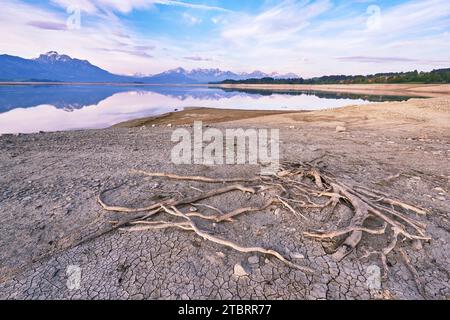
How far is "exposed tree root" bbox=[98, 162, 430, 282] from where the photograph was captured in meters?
3.19

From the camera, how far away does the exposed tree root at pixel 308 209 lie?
10.5 ft

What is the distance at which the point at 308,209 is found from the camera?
3875 mm

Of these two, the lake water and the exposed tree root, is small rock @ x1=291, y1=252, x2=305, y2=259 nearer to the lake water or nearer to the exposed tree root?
the exposed tree root

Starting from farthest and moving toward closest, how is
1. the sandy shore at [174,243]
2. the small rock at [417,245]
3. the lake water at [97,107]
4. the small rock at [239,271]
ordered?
1. the lake water at [97,107]
2. the small rock at [417,245]
3. the small rock at [239,271]
4. the sandy shore at [174,243]

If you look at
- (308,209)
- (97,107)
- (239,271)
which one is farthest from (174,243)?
(97,107)

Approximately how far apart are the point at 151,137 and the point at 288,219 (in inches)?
312

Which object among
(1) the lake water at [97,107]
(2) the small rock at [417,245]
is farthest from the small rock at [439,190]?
(1) the lake water at [97,107]

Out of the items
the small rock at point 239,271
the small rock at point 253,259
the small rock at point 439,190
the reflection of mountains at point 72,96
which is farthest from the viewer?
the reflection of mountains at point 72,96

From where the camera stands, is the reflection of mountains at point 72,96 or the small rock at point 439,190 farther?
the reflection of mountains at point 72,96

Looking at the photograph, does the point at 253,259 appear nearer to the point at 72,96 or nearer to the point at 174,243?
the point at 174,243

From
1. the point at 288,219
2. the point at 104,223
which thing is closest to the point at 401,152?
the point at 288,219

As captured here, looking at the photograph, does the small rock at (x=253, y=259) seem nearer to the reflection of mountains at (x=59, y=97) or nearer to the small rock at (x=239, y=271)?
the small rock at (x=239, y=271)

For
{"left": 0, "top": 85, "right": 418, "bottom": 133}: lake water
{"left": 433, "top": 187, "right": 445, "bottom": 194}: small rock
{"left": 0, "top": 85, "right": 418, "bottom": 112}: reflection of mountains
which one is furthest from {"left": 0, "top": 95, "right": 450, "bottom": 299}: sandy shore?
{"left": 0, "top": 85, "right": 418, "bottom": 112}: reflection of mountains

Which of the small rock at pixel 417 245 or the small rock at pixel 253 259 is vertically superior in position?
the small rock at pixel 253 259
